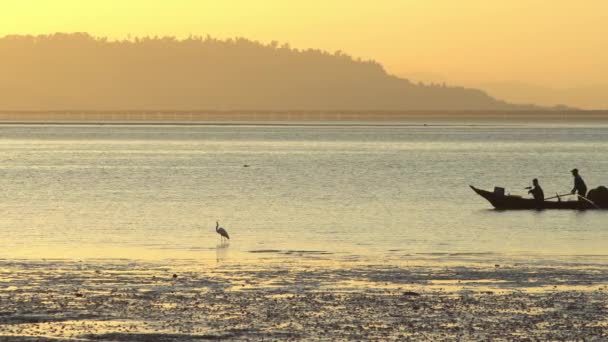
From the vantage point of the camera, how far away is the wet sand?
1916 centimetres

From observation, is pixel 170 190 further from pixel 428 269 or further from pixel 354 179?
pixel 428 269

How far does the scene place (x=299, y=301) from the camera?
2234 cm

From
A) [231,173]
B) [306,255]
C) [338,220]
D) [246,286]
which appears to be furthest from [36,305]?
[231,173]

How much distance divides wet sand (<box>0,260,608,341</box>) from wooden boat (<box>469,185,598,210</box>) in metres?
20.7

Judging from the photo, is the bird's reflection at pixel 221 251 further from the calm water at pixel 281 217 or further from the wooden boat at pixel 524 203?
the wooden boat at pixel 524 203

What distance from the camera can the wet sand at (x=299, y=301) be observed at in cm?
1916

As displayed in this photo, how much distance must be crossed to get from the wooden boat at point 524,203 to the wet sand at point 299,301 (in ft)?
67.8

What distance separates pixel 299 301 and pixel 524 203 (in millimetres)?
29792

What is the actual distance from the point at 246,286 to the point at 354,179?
5756 centimetres

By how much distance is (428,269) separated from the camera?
28.5 m

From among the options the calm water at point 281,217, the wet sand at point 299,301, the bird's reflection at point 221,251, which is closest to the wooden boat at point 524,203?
the calm water at point 281,217

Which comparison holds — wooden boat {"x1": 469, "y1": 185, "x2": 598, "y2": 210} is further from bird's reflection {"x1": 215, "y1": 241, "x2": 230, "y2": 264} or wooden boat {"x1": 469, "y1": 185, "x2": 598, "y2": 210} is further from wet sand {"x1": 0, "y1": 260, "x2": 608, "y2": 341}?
wet sand {"x1": 0, "y1": 260, "x2": 608, "y2": 341}

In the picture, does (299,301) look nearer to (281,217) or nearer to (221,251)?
(221,251)

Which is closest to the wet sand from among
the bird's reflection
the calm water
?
the bird's reflection
